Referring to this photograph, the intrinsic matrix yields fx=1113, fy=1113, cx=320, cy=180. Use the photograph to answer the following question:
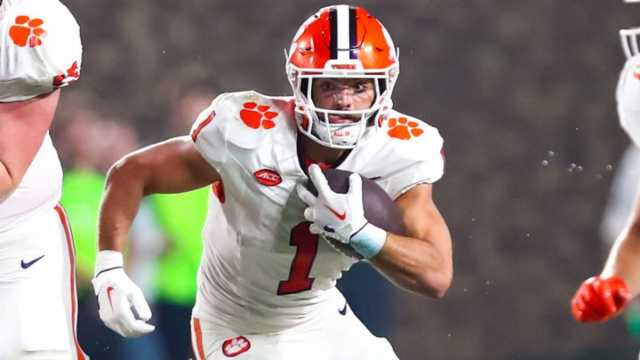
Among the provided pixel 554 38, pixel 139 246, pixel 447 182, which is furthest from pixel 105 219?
pixel 554 38

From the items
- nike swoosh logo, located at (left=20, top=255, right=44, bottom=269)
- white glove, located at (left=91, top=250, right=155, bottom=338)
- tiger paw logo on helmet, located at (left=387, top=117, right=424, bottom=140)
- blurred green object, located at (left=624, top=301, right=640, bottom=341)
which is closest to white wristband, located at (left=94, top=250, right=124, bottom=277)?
white glove, located at (left=91, top=250, right=155, bottom=338)

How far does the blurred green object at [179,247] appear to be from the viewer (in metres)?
3.41

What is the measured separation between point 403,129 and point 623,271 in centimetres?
55

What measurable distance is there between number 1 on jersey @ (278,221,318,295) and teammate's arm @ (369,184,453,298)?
0.17 metres

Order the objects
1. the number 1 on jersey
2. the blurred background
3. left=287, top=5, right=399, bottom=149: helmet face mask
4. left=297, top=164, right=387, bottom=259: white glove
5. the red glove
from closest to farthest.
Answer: the red glove < left=297, top=164, right=387, bottom=259: white glove < left=287, top=5, right=399, bottom=149: helmet face mask < the number 1 on jersey < the blurred background

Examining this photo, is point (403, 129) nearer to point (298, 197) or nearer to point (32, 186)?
point (298, 197)

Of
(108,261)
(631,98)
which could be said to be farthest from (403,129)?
(108,261)

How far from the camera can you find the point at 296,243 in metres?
2.40

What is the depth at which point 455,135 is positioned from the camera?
3.44 m

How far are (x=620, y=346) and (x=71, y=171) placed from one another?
1.80 m

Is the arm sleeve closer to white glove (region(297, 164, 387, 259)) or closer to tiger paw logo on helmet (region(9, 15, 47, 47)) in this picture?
white glove (region(297, 164, 387, 259))

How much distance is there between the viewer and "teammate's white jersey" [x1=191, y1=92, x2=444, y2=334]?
234cm

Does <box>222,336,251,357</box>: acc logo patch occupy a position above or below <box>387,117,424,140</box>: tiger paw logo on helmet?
below

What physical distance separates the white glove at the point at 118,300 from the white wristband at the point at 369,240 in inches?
20.2
